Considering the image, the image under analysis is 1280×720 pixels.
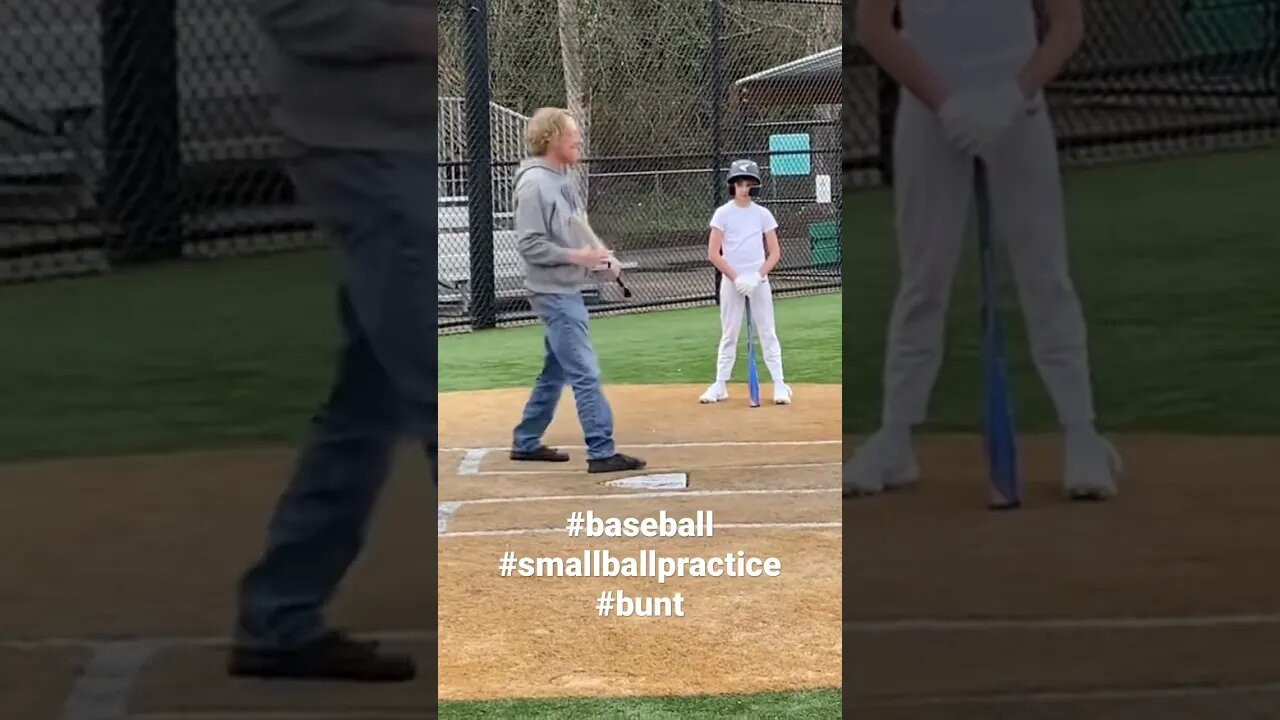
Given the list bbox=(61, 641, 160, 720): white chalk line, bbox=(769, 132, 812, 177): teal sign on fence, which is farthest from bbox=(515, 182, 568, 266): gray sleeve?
bbox=(61, 641, 160, 720): white chalk line

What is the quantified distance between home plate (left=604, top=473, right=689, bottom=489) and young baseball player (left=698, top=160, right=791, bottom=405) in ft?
4.83

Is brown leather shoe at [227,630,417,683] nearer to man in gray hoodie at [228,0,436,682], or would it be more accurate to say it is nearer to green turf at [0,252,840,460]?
man in gray hoodie at [228,0,436,682]

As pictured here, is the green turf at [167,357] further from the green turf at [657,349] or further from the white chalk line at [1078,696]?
the green turf at [657,349]

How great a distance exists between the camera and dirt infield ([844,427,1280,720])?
8.77ft

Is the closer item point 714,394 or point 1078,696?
point 1078,696

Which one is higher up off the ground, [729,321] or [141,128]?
[141,128]

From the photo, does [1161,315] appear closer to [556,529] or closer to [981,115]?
[981,115]

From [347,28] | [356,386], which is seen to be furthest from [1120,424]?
[347,28]

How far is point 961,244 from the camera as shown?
2.57 m

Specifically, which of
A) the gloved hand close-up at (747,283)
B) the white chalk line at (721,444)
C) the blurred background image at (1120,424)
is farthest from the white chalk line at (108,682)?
the gloved hand close-up at (747,283)

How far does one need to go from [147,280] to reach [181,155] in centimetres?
24

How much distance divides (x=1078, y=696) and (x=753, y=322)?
5.37 metres

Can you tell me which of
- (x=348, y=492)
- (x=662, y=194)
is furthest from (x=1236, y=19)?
(x=662, y=194)

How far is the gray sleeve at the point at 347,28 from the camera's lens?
250cm
